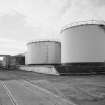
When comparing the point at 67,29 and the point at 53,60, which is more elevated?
the point at 67,29

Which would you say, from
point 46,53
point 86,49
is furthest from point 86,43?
point 46,53

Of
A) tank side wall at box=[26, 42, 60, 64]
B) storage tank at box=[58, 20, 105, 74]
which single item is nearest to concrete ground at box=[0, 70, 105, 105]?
storage tank at box=[58, 20, 105, 74]

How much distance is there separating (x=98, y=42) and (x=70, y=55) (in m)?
5.49

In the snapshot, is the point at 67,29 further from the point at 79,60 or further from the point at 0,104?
the point at 0,104

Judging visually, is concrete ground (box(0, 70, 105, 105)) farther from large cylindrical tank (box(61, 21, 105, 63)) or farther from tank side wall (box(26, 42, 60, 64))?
tank side wall (box(26, 42, 60, 64))

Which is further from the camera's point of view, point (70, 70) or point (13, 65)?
point (13, 65)

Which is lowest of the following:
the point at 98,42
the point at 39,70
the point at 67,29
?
the point at 39,70

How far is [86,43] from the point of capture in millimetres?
29938

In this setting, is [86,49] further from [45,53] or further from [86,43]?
[45,53]

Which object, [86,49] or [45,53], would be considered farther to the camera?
[45,53]

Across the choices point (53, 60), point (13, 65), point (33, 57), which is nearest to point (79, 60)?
point (53, 60)

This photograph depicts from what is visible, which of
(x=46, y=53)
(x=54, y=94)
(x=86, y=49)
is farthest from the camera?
(x=46, y=53)

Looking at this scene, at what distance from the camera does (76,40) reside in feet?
101

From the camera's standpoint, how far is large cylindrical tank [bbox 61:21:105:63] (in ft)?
97.3
